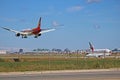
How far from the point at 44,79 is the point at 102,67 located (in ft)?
51.9

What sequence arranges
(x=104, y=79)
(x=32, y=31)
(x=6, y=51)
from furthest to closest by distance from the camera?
(x=6, y=51)
(x=32, y=31)
(x=104, y=79)

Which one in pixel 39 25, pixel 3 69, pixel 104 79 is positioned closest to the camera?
pixel 104 79

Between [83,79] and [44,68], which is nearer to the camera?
[83,79]

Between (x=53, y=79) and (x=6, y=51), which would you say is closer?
(x=53, y=79)

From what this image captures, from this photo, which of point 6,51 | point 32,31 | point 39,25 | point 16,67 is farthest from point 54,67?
point 6,51

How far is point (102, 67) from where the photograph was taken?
127ft

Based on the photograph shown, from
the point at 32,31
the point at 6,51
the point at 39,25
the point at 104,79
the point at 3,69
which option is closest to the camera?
the point at 104,79

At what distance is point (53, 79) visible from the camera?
78.0ft

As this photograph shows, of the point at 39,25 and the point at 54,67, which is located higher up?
the point at 39,25

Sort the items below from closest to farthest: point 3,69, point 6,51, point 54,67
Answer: point 3,69 < point 54,67 < point 6,51

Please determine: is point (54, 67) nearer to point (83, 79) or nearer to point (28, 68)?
point (28, 68)

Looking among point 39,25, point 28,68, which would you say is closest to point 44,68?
point 28,68

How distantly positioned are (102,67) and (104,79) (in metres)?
15.7

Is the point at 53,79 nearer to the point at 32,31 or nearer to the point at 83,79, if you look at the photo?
the point at 83,79
